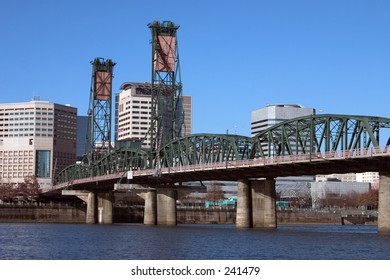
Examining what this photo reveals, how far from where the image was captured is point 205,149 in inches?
5728

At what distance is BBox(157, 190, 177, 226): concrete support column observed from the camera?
161m

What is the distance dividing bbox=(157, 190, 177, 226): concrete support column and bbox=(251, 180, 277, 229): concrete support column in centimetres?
2852

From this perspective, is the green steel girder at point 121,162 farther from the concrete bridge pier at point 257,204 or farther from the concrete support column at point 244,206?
the concrete bridge pier at point 257,204

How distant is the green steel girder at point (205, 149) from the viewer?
453 ft

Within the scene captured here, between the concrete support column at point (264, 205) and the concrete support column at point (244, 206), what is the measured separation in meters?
1.19

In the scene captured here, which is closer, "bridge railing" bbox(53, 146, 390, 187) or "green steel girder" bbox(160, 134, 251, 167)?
"bridge railing" bbox(53, 146, 390, 187)

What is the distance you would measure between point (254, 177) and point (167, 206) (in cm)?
2901

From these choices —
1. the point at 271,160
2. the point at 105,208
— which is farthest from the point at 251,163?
the point at 105,208

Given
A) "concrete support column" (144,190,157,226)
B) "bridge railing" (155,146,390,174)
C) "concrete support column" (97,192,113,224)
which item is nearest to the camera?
"bridge railing" (155,146,390,174)

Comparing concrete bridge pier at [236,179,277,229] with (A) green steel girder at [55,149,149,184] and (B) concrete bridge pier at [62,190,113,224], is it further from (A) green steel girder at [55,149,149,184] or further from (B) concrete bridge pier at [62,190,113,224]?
(B) concrete bridge pier at [62,190,113,224]

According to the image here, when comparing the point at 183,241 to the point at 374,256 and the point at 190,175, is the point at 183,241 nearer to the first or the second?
the point at 374,256

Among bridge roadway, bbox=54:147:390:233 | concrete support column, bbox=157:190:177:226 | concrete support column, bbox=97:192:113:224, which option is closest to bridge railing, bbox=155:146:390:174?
bridge roadway, bbox=54:147:390:233

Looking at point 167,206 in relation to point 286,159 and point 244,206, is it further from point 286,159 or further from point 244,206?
point 286,159
